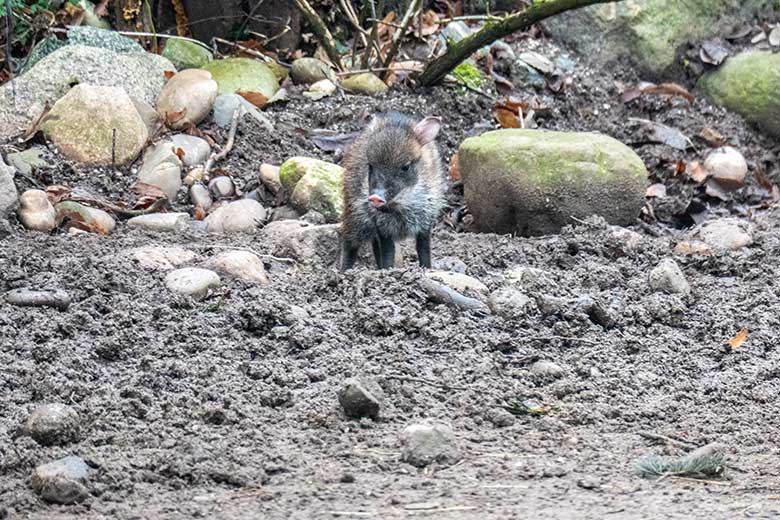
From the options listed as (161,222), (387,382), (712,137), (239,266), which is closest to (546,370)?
(387,382)

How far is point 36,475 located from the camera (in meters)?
3.88

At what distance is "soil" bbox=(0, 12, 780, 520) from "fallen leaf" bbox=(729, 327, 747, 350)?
4 centimetres

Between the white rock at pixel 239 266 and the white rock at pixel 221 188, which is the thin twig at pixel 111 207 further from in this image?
the white rock at pixel 239 266

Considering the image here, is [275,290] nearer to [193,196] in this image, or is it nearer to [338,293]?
[338,293]

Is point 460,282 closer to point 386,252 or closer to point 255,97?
point 386,252

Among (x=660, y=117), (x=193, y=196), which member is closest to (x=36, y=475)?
(x=193, y=196)

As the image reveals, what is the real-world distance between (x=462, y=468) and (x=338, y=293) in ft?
7.18

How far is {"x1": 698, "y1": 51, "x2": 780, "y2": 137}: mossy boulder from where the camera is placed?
36.4ft

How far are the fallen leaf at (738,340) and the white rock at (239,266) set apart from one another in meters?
2.37

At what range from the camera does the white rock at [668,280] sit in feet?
21.5

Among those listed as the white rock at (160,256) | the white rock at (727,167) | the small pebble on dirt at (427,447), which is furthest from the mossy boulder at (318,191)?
the small pebble on dirt at (427,447)

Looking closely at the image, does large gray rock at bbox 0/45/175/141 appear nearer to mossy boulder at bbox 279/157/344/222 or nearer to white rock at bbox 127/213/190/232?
white rock at bbox 127/213/190/232

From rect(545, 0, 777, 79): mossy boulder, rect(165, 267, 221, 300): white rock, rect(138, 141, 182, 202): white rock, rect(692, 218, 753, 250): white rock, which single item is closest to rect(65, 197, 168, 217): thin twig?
rect(138, 141, 182, 202): white rock

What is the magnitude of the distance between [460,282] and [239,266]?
3.81 ft
